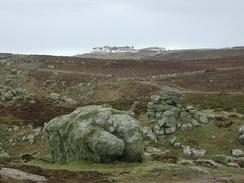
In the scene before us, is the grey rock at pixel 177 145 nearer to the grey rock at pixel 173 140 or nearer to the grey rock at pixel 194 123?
the grey rock at pixel 173 140

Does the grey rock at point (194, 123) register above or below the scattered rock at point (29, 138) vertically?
above

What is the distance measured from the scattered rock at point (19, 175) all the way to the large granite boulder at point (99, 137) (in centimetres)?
580

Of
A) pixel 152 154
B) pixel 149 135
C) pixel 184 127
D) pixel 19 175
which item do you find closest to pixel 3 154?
pixel 152 154

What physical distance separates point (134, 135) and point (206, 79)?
58127 mm

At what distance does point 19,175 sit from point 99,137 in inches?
274

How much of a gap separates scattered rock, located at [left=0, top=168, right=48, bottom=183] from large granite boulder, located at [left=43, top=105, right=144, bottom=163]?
580 centimetres

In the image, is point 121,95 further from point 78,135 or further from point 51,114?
point 78,135

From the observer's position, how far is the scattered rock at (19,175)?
2418 centimetres

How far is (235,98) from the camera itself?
206 ft

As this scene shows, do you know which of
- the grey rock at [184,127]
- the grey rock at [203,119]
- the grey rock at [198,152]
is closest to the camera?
the grey rock at [198,152]

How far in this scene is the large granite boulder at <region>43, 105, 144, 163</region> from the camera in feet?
100

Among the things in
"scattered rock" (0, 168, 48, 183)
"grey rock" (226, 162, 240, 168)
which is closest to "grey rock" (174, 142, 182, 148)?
"grey rock" (226, 162, 240, 168)

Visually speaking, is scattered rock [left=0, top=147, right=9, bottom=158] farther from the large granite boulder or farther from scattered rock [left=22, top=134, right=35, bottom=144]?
the large granite boulder

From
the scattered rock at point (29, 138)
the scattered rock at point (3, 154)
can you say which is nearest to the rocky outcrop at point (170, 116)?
the scattered rock at point (29, 138)
